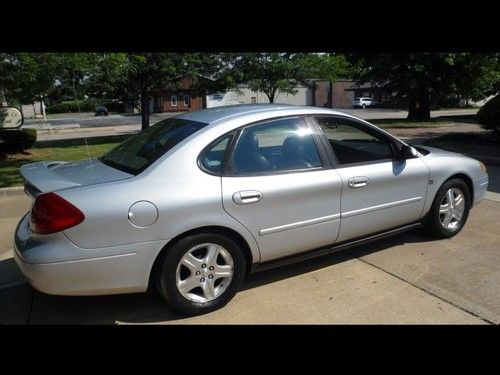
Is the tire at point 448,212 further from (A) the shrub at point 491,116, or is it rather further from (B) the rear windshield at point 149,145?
(A) the shrub at point 491,116

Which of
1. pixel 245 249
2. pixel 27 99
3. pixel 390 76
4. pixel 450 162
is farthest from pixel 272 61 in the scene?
pixel 245 249

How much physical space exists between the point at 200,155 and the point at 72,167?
121 cm

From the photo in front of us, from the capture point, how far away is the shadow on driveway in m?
3.15

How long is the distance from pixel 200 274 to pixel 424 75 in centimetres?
2333

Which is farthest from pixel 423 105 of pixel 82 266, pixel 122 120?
pixel 122 120

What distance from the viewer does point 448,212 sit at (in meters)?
4.45

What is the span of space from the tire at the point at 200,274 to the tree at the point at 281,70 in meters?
17.8

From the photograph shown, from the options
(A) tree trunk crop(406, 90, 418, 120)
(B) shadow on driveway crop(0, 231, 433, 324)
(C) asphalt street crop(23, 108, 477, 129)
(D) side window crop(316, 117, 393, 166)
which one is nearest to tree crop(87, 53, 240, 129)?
(A) tree trunk crop(406, 90, 418, 120)

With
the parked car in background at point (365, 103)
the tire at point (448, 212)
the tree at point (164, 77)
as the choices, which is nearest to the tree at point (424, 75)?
the tree at point (164, 77)

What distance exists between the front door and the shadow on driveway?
1.52 ft

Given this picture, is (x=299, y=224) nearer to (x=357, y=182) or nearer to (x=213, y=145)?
(x=357, y=182)

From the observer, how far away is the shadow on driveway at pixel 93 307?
3.15 meters

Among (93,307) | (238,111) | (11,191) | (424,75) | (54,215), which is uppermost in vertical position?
(424,75)

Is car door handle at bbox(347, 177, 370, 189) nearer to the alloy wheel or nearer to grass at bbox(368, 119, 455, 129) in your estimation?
the alloy wheel
